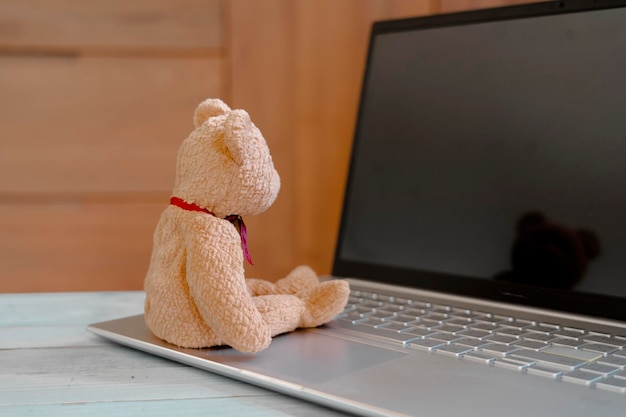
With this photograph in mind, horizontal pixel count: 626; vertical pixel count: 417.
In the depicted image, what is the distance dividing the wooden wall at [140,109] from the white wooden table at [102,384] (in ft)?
0.94

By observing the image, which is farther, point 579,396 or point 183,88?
point 183,88

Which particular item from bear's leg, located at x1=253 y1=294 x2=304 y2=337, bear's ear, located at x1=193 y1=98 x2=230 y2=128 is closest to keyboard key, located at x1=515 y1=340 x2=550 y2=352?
bear's leg, located at x1=253 y1=294 x2=304 y2=337

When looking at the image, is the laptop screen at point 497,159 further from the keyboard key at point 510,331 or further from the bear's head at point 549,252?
the keyboard key at point 510,331

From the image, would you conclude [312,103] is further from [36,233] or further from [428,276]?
[36,233]

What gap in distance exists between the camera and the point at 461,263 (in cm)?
88

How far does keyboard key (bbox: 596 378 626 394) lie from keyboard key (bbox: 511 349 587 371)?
0.03m

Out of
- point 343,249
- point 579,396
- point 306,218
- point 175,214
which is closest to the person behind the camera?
point 579,396

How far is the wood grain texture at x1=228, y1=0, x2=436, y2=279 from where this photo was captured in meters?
1.08

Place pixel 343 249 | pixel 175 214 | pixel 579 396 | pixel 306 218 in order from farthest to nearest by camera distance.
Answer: pixel 306 218 < pixel 343 249 < pixel 175 214 < pixel 579 396

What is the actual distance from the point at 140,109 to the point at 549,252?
2.05ft

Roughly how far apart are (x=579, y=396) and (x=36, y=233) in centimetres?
83

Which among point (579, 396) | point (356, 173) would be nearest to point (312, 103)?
point (356, 173)

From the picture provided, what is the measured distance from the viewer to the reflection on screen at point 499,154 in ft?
2.57

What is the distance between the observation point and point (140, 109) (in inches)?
41.8
